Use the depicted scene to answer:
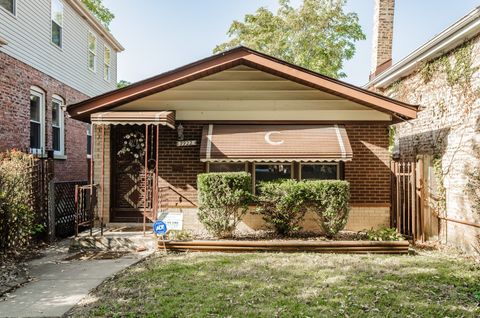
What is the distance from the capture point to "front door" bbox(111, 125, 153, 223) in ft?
31.2

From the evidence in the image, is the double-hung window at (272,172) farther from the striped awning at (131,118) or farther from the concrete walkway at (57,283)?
the concrete walkway at (57,283)

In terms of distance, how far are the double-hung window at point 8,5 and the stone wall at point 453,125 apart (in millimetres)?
11869

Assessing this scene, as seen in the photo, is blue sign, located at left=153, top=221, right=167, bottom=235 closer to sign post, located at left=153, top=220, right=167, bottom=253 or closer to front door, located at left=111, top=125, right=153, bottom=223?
sign post, located at left=153, top=220, right=167, bottom=253

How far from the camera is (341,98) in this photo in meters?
9.16

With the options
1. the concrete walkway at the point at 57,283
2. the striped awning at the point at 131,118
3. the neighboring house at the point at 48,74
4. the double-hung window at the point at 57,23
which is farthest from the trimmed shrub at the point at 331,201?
the double-hung window at the point at 57,23

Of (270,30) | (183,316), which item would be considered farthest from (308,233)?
(270,30)

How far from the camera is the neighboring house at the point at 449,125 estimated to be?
772 cm

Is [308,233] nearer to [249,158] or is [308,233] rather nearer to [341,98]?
[249,158]

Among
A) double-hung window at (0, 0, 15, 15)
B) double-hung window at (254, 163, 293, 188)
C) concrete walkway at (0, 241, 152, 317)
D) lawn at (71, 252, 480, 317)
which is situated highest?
double-hung window at (0, 0, 15, 15)

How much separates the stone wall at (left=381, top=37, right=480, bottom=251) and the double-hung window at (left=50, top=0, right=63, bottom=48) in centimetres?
1255

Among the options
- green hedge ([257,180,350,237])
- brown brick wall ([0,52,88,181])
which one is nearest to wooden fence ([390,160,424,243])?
green hedge ([257,180,350,237])

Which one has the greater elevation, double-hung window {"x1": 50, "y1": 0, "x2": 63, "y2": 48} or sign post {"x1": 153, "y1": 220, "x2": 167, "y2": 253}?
double-hung window {"x1": 50, "y1": 0, "x2": 63, "y2": 48}

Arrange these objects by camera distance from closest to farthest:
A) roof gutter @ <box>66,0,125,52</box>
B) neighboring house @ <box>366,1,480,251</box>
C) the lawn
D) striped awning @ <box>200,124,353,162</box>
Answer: the lawn, neighboring house @ <box>366,1,480,251</box>, striped awning @ <box>200,124,353,162</box>, roof gutter @ <box>66,0,125,52</box>

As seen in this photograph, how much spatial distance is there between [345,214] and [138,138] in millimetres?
5528
